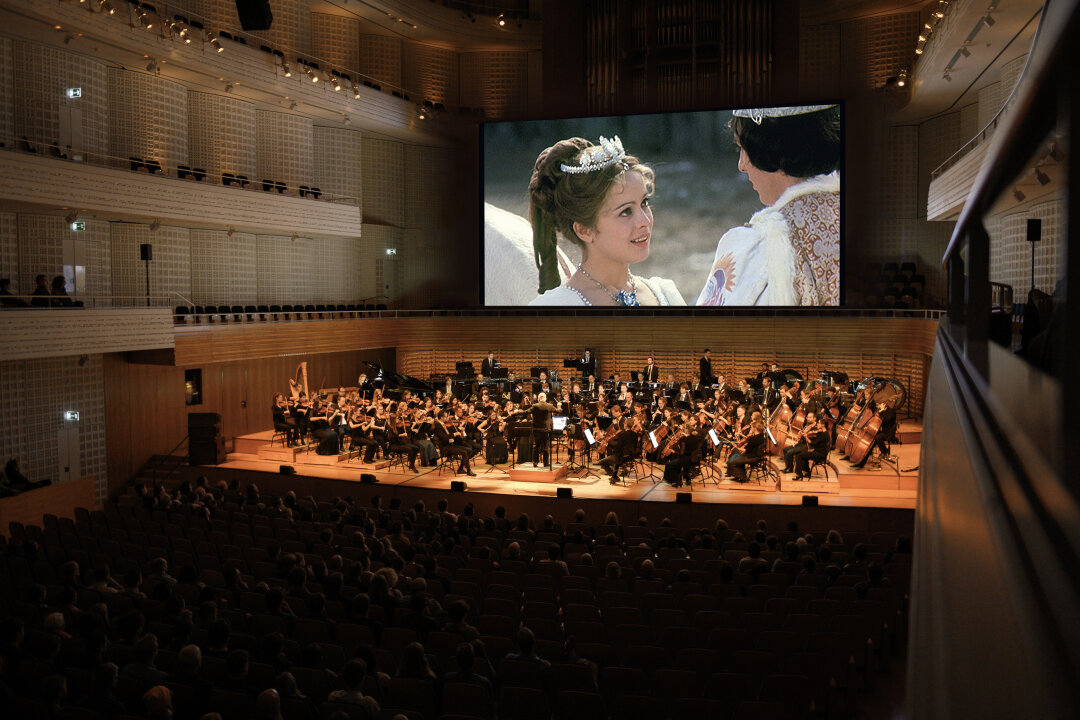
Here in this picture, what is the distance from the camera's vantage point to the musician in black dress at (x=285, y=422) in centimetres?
2092

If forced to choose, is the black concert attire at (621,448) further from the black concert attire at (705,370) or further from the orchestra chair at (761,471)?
the black concert attire at (705,370)

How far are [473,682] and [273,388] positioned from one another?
71.3 feet

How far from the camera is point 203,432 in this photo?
1959cm

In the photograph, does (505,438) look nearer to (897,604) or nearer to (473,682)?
(897,604)

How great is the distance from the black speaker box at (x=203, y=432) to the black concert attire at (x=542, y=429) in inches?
284

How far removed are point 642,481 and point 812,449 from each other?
3318mm

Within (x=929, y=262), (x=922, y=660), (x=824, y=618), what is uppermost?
(x=929, y=262)

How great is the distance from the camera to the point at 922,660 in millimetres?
1643

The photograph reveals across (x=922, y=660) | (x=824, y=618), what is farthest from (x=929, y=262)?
(x=922, y=660)

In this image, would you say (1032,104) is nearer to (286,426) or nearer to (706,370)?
(286,426)

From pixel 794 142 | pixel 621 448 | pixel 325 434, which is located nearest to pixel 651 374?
pixel 794 142

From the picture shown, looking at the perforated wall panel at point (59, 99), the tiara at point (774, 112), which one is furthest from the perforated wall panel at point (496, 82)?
the perforated wall panel at point (59, 99)

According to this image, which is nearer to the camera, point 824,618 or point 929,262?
point 824,618

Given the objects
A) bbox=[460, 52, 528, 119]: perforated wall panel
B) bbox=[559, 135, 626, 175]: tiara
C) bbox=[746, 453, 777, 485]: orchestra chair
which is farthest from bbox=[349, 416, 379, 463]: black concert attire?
bbox=[460, 52, 528, 119]: perforated wall panel
